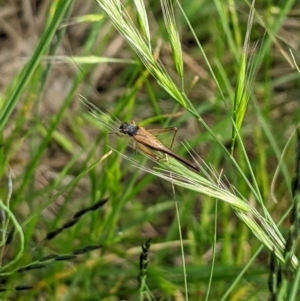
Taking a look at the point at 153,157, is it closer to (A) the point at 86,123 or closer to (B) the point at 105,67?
(A) the point at 86,123

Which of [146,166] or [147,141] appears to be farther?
[146,166]

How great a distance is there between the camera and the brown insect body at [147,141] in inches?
29.7

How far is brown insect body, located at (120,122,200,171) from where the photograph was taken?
2.47 ft

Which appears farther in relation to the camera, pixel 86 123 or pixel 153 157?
pixel 86 123

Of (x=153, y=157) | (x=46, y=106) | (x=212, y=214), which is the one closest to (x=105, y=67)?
(x=46, y=106)

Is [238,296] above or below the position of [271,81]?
below

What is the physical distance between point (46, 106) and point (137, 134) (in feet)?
3.01

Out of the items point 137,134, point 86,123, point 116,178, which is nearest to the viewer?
point 137,134

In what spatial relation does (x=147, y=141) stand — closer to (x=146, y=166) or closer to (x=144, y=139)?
→ (x=144, y=139)

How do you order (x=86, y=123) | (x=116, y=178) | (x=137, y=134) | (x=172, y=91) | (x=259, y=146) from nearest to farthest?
1. (x=172, y=91)
2. (x=137, y=134)
3. (x=116, y=178)
4. (x=259, y=146)
5. (x=86, y=123)

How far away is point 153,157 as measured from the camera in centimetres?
75

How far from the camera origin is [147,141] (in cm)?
83

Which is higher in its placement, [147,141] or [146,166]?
[147,141]

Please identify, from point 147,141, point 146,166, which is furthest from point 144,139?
point 146,166
